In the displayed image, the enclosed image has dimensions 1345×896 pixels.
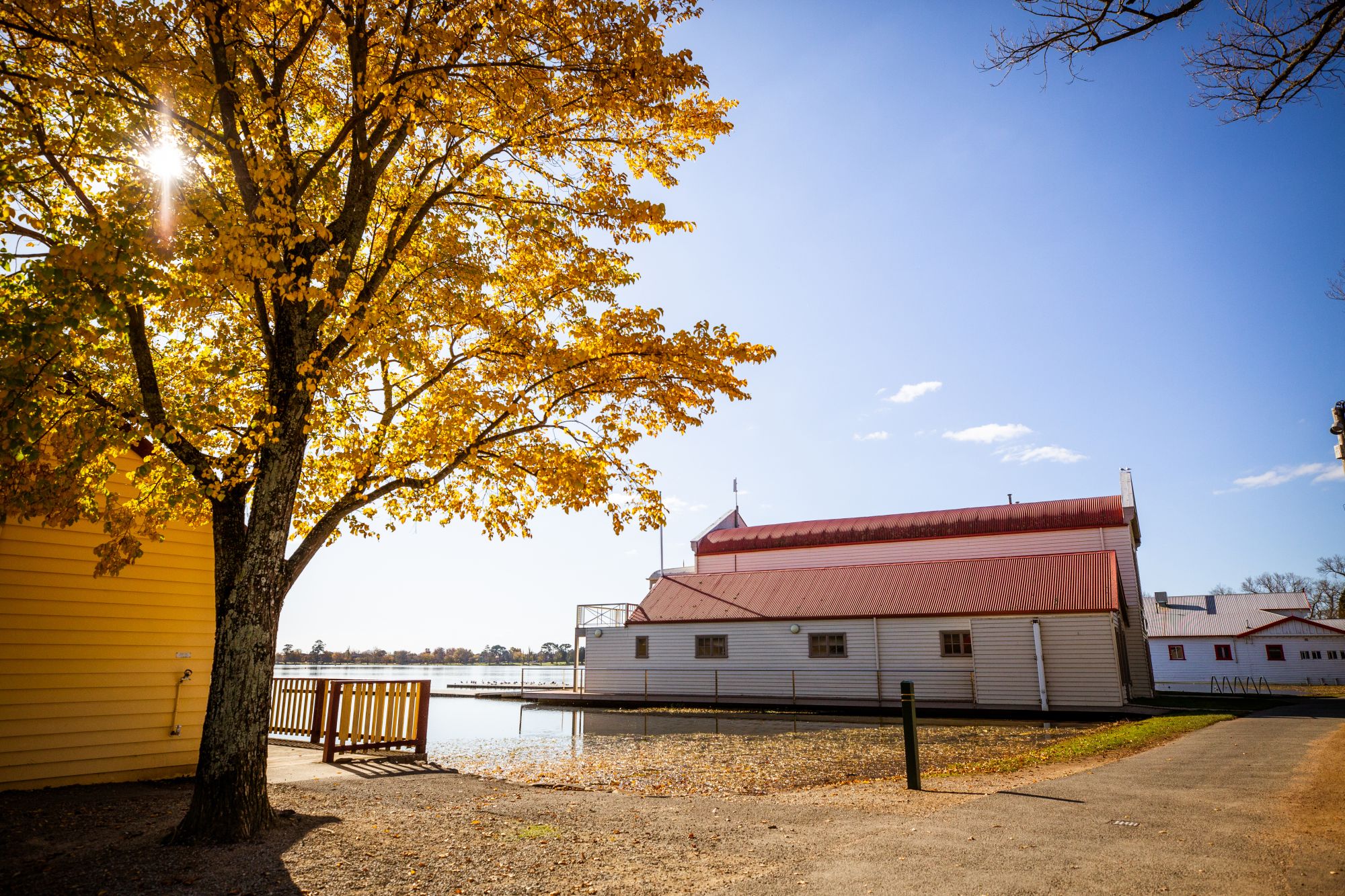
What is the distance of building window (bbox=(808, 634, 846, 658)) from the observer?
2784 cm

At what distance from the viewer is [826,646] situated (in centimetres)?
2808

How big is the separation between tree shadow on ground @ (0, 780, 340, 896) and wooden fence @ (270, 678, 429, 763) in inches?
168

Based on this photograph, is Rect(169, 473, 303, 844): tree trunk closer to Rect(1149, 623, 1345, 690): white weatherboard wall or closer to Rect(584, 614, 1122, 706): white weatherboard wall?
Rect(584, 614, 1122, 706): white weatherboard wall

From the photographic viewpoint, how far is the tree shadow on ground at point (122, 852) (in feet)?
17.0

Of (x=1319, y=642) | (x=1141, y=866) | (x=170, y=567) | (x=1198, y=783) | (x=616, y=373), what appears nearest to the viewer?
(x=1141, y=866)

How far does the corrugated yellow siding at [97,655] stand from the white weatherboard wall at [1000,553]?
27.8 metres

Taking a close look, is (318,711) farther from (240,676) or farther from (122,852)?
(122,852)

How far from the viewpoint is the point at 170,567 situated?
10.3m

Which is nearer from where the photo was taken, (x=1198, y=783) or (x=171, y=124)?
(x=171, y=124)

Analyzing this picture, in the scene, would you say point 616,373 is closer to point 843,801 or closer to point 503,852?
point 503,852

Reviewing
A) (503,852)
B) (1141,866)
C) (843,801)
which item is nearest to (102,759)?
(503,852)

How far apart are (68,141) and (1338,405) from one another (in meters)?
13.6

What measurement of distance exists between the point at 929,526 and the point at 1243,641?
3267cm

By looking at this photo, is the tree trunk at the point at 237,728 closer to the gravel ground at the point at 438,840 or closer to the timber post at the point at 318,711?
the gravel ground at the point at 438,840
